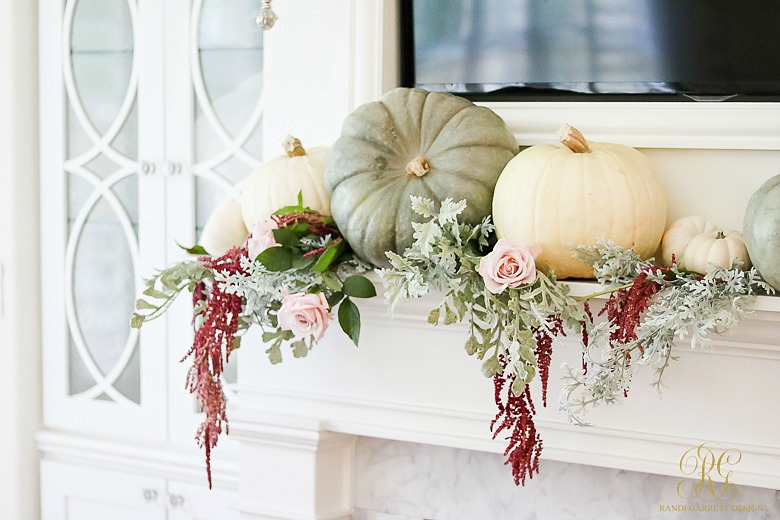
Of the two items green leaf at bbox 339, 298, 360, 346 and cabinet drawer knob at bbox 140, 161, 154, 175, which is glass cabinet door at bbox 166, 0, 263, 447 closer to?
cabinet drawer knob at bbox 140, 161, 154, 175

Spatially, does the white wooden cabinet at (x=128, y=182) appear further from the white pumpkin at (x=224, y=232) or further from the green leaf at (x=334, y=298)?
the green leaf at (x=334, y=298)

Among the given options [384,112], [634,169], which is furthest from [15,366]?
[634,169]

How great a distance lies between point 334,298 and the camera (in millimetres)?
1498

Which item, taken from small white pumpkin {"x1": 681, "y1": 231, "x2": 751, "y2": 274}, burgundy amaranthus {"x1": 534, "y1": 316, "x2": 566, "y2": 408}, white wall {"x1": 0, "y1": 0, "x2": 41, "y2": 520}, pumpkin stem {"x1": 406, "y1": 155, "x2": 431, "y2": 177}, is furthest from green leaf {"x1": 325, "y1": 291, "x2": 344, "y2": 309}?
white wall {"x1": 0, "y1": 0, "x2": 41, "y2": 520}

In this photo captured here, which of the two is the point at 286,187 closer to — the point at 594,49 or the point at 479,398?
the point at 479,398

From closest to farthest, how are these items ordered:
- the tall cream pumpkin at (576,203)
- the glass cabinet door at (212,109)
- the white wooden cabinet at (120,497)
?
the tall cream pumpkin at (576,203) < the glass cabinet door at (212,109) < the white wooden cabinet at (120,497)

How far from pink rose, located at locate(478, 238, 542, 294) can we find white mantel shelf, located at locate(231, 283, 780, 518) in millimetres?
110

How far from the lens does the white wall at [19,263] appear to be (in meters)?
2.21

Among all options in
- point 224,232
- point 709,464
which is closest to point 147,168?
point 224,232

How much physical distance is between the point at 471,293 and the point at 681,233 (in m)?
0.35

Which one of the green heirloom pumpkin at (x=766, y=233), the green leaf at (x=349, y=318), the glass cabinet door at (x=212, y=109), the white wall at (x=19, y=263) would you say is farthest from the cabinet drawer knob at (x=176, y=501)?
the green heirloom pumpkin at (x=766, y=233)

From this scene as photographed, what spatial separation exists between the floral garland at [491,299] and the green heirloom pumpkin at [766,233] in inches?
1.0

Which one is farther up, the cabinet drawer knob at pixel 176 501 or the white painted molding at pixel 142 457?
the white painted molding at pixel 142 457

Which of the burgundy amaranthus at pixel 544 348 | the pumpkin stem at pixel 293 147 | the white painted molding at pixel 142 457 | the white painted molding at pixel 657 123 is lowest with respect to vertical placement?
the white painted molding at pixel 142 457
